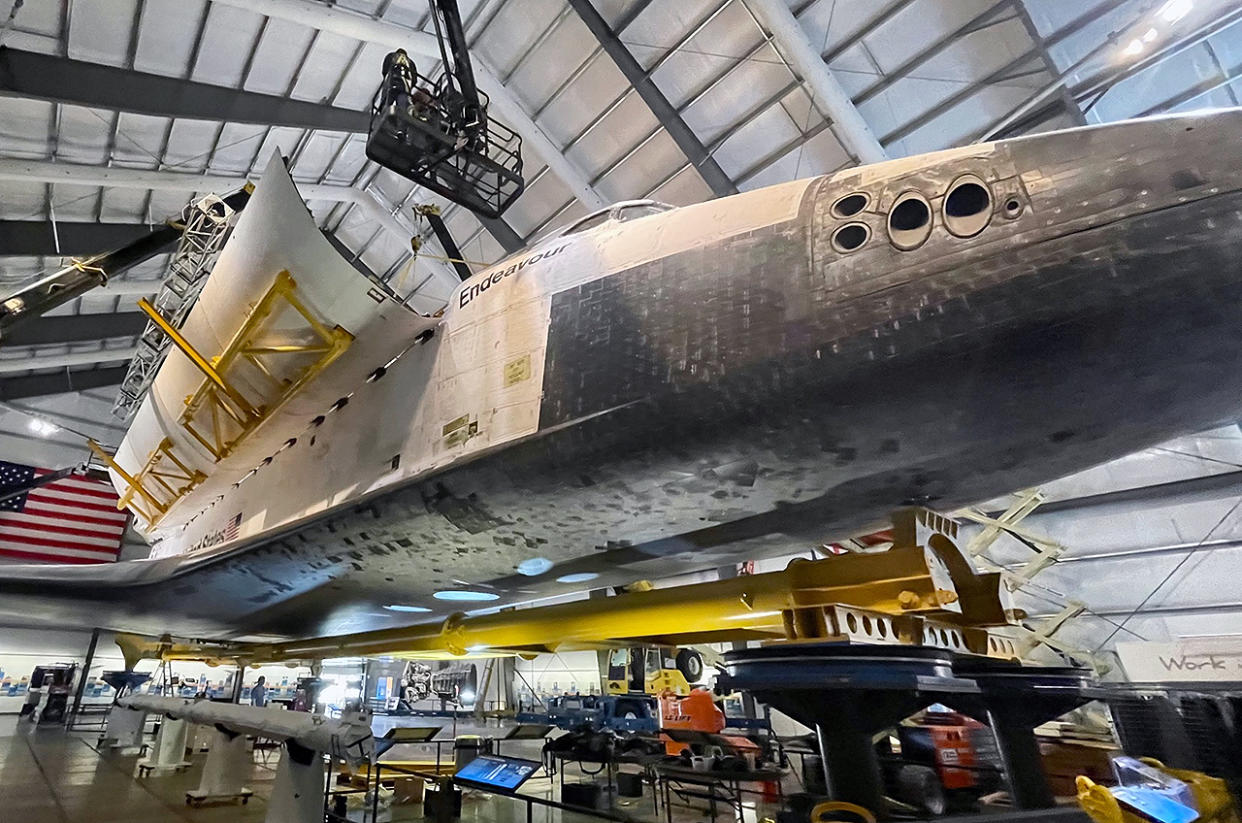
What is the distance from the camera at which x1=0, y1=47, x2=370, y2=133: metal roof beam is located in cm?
888

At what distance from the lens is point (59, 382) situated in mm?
21656

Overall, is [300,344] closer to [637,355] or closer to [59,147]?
[637,355]

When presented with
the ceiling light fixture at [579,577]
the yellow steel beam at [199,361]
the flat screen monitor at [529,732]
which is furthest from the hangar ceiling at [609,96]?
the flat screen monitor at [529,732]

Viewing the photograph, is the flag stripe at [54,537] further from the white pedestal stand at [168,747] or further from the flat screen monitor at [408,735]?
the flat screen monitor at [408,735]

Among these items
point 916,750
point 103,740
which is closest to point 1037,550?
point 916,750

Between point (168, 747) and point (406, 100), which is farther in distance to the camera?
point (406, 100)

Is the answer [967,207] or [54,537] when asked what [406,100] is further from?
[54,537]

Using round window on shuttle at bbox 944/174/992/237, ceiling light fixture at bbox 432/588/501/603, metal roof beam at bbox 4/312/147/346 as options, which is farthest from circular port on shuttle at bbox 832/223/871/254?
metal roof beam at bbox 4/312/147/346

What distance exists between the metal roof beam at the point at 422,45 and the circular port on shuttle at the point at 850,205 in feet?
34.3

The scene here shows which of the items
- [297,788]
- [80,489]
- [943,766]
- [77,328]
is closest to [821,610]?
[297,788]

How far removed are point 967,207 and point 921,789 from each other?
589 centimetres

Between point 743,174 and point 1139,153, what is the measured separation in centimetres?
1256

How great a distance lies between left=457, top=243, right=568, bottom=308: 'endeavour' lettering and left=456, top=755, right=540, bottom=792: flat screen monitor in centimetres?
303

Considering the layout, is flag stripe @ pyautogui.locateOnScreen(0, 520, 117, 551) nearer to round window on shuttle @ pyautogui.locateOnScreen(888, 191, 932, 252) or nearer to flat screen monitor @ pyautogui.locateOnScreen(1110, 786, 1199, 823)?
round window on shuttle @ pyautogui.locateOnScreen(888, 191, 932, 252)
